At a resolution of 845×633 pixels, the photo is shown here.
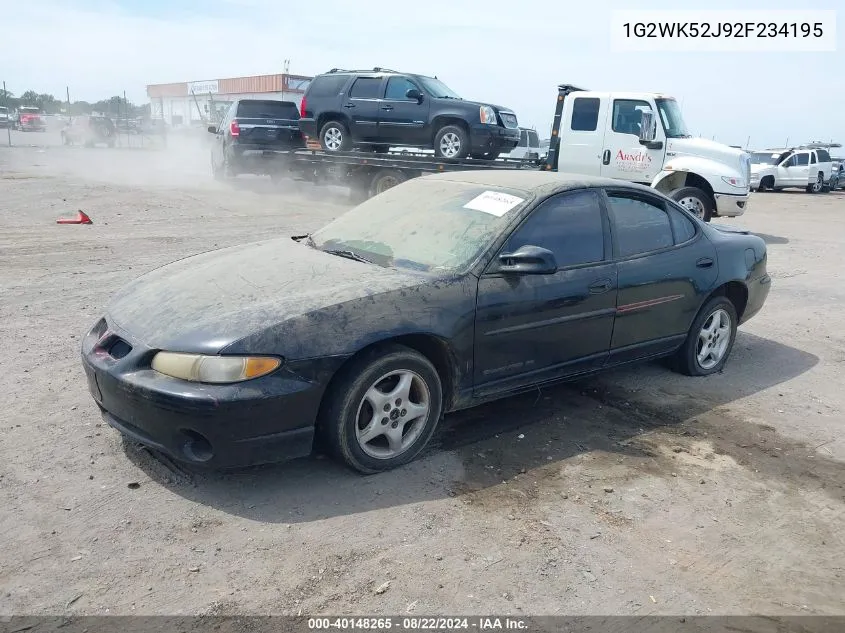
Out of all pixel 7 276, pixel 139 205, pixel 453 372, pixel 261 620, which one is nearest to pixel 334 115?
pixel 139 205

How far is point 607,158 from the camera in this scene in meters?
12.7

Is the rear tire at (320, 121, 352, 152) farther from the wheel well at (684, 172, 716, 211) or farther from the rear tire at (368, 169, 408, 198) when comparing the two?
the wheel well at (684, 172, 716, 211)

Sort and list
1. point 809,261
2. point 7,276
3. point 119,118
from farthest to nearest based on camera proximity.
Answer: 1. point 119,118
2. point 809,261
3. point 7,276

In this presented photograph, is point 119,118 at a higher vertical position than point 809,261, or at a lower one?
higher

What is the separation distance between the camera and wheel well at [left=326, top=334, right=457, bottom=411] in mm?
3654

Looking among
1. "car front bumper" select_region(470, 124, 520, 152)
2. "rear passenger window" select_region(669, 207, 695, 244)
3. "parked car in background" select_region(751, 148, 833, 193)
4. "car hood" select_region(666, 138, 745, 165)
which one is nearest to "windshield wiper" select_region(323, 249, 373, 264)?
"rear passenger window" select_region(669, 207, 695, 244)

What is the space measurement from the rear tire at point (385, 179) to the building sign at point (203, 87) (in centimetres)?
3431

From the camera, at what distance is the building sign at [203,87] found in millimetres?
44969

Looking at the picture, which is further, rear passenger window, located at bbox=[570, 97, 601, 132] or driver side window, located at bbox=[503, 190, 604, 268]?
rear passenger window, located at bbox=[570, 97, 601, 132]

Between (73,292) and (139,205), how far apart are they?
7.33 metres

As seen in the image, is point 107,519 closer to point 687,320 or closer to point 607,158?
point 687,320

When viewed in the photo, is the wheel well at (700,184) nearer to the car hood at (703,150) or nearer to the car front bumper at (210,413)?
the car hood at (703,150)

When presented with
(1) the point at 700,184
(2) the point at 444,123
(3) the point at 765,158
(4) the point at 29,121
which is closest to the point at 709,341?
(1) the point at 700,184

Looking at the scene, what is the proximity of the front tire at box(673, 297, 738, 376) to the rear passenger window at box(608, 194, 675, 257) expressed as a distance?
28.3 inches
